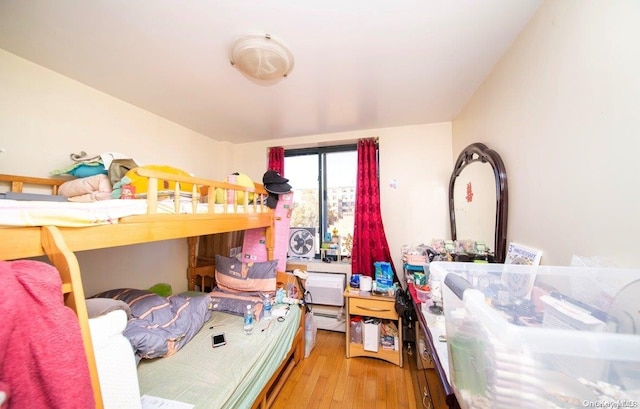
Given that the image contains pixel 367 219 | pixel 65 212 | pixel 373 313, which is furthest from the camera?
pixel 367 219

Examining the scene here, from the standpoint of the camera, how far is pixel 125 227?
1059mm

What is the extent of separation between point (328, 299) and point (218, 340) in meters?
1.34

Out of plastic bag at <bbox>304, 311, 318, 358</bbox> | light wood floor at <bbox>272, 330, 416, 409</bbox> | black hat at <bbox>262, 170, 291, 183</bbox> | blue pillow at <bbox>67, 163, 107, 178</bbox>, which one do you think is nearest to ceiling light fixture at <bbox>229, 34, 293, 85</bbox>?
black hat at <bbox>262, 170, 291, 183</bbox>

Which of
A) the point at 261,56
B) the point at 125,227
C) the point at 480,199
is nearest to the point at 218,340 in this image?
the point at 125,227

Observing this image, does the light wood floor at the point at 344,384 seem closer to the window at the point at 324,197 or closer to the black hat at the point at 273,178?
the window at the point at 324,197

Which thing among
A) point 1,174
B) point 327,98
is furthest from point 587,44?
point 1,174

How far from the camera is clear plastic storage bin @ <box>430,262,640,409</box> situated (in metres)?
0.43

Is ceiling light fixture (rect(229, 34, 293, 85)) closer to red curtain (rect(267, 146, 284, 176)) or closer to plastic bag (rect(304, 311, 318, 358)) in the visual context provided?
red curtain (rect(267, 146, 284, 176))

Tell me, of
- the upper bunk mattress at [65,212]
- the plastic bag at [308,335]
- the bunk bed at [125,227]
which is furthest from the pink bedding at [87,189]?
the plastic bag at [308,335]

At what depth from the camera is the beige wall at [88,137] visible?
55.3 inches

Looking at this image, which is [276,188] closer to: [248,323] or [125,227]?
[248,323]

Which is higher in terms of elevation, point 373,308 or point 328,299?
point 373,308

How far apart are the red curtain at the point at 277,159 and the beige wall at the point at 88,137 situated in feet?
3.28

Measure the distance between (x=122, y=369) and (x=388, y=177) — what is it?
266 centimetres
